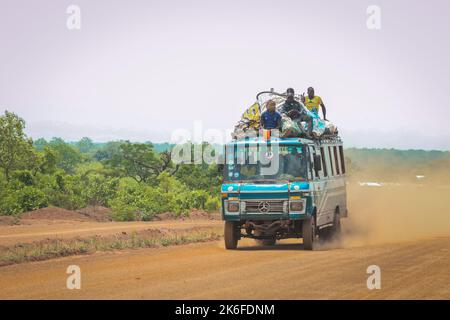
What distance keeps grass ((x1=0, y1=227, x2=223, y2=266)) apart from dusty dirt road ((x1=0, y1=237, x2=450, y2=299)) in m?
0.55

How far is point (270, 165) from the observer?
23.1m

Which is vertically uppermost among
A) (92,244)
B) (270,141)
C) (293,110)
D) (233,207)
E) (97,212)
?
(293,110)

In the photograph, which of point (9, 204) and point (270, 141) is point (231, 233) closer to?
point (270, 141)

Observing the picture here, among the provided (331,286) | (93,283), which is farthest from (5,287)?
(331,286)

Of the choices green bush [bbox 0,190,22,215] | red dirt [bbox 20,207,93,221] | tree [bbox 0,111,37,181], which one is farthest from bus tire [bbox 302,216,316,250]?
tree [bbox 0,111,37,181]

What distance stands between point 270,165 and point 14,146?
3069 cm

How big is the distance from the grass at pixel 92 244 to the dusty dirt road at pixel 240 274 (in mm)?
548

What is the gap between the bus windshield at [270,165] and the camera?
23.0m

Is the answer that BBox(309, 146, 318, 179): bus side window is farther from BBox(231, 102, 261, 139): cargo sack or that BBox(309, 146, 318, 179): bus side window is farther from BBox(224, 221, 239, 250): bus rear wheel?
BBox(224, 221, 239, 250): bus rear wheel

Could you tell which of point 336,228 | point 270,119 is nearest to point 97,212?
point 336,228

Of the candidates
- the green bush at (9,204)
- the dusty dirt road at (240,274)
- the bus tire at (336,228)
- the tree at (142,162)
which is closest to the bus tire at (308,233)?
the dusty dirt road at (240,274)

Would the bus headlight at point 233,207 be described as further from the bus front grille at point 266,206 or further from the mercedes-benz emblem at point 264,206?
the mercedes-benz emblem at point 264,206
